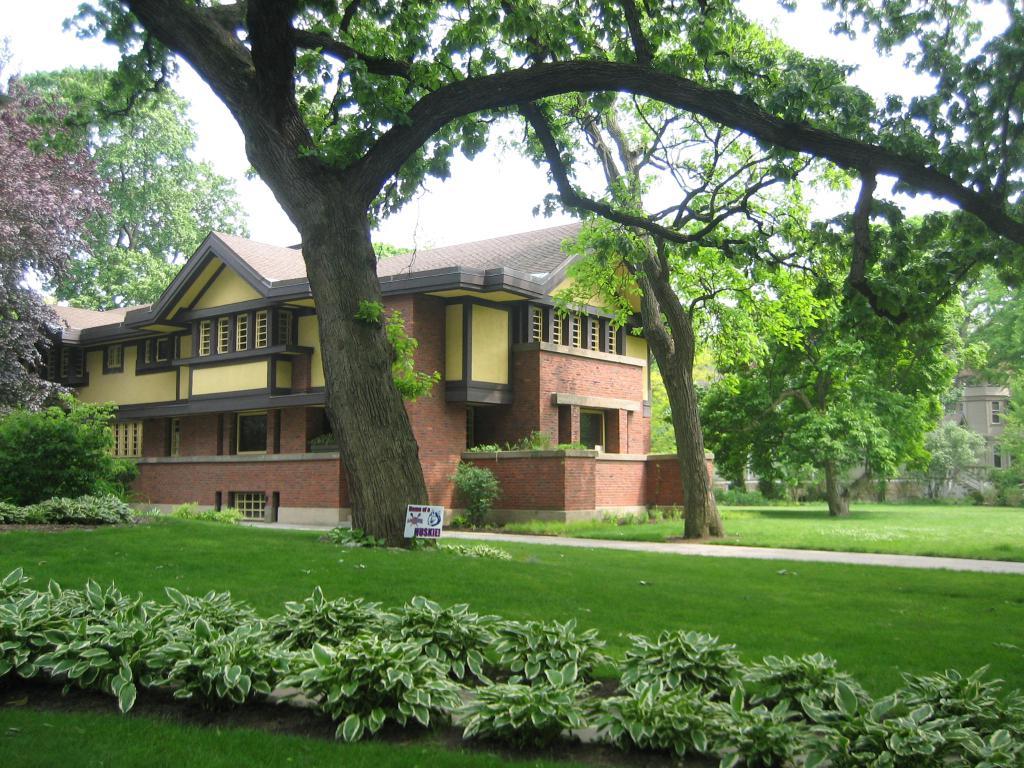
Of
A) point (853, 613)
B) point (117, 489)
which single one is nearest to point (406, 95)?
point (853, 613)

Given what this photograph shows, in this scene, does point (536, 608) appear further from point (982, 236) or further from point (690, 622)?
point (982, 236)

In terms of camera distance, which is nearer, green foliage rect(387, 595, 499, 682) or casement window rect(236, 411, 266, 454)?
green foliage rect(387, 595, 499, 682)

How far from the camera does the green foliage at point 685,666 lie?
5.45 meters

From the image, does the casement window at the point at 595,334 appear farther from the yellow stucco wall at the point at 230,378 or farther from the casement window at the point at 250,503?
the casement window at the point at 250,503

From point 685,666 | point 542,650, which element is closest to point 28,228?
point 542,650

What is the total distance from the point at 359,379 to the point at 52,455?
8082 mm

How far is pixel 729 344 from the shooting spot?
23828 mm

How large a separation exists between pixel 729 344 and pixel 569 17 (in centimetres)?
1281

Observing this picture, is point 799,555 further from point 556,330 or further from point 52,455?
point 52,455

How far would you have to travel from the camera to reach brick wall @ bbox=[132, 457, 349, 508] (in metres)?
23.8

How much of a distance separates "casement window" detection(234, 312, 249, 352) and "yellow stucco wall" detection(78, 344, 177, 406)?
4.18 m

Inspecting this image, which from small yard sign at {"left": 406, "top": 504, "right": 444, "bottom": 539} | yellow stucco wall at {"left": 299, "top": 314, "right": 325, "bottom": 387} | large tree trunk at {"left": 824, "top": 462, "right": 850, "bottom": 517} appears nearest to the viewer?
small yard sign at {"left": 406, "top": 504, "right": 444, "bottom": 539}

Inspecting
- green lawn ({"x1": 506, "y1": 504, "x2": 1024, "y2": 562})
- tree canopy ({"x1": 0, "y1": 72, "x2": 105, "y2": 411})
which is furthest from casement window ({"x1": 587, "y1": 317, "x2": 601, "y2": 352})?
tree canopy ({"x1": 0, "y1": 72, "x2": 105, "y2": 411})

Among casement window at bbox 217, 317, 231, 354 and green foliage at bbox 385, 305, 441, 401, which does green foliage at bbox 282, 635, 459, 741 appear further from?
casement window at bbox 217, 317, 231, 354
